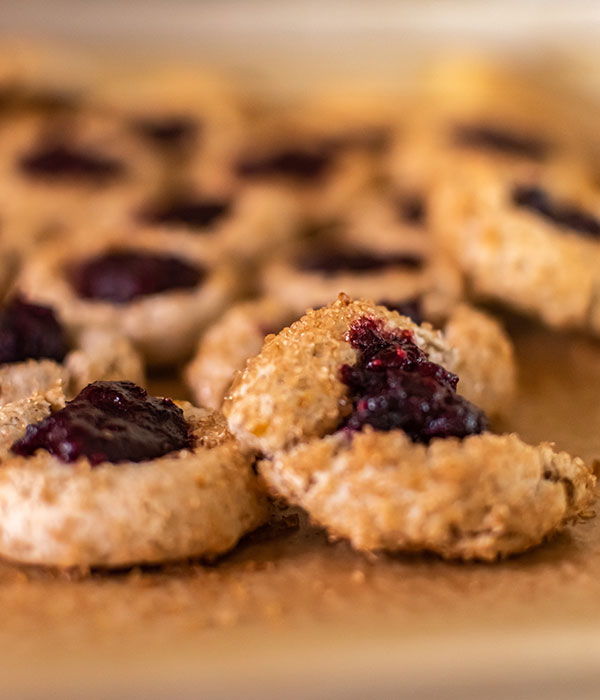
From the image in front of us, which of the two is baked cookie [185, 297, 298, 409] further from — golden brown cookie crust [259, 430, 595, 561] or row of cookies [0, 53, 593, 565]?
golden brown cookie crust [259, 430, 595, 561]

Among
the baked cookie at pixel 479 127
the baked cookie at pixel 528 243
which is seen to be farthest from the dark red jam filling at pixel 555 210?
the baked cookie at pixel 479 127

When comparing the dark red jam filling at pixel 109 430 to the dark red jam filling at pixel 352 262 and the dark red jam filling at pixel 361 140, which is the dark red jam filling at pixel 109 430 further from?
the dark red jam filling at pixel 361 140

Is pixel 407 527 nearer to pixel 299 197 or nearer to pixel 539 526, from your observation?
pixel 539 526

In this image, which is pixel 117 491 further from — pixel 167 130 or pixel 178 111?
pixel 178 111

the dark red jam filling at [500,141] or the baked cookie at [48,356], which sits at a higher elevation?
the dark red jam filling at [500,141]

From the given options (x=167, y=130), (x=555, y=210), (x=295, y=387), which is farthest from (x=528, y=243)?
(x=167, y=130)

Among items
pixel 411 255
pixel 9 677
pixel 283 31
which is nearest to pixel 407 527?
pixel 9 677
